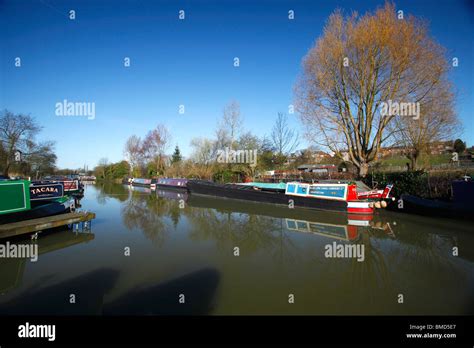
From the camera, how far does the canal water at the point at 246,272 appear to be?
3.54 metres

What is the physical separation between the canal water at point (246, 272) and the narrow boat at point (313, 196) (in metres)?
2.14

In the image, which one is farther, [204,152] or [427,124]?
[204,152]

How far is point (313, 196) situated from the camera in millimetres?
12477

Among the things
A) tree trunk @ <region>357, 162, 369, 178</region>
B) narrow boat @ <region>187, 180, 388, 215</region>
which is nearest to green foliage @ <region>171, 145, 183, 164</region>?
narrow boat @ <region>187, 180, 388, 215</region>

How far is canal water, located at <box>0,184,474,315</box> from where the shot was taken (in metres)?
3.54

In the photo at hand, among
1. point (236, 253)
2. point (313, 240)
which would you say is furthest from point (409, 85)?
point (236, 253)

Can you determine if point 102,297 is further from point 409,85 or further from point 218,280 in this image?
point 409,85

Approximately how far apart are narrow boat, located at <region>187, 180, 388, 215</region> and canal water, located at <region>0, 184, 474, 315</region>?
84.2 inches

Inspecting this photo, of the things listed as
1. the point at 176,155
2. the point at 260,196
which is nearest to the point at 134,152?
the point at 176,155

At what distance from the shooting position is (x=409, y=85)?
13062 millimetres

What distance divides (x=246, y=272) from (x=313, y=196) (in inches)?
336

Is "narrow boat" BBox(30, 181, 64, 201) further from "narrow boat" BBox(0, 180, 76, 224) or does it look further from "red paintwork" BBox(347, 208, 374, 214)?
"red paintwork" BBox(347, 208, 374, 214)

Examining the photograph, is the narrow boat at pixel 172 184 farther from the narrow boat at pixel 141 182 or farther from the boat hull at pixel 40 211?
the boat hull at pixel 40 211

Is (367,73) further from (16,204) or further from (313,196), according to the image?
(16,204)
